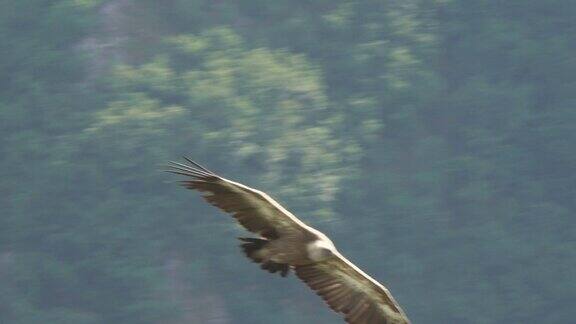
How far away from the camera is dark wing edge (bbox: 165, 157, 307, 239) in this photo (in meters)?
8.47

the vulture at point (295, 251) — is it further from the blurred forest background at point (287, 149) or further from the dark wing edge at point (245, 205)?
the blurred forest background at point (287, 149)

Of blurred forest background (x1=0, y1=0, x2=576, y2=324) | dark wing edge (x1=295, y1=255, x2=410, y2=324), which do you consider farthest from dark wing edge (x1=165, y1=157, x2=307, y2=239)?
blurred forest background (x1=0, y1=0, x2=576, y2=324)

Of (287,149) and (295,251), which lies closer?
(295,251)

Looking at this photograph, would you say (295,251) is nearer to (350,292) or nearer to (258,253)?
(258,253)

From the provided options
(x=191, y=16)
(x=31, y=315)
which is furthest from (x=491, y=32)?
(x=31, y=315)

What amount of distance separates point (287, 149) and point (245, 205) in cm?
979

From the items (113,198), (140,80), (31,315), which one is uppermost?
(140,80)

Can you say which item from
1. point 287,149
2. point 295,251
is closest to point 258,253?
point 295,251

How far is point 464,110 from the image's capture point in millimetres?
21266

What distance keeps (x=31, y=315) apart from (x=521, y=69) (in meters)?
7.65

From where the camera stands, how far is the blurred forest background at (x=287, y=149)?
734 inches

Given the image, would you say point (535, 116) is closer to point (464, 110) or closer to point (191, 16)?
point (464, 110)

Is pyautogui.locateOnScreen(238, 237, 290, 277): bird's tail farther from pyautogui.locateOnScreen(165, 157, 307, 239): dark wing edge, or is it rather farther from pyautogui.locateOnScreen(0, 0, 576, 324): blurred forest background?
pyautogui.locateOnScreen(0, 0, 576, 324): blurred forest background

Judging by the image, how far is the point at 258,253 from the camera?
344 inches
